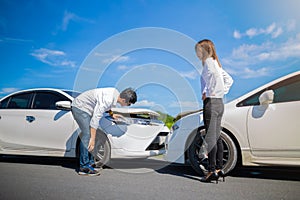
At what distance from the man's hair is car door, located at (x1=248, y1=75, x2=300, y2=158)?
1658 mm

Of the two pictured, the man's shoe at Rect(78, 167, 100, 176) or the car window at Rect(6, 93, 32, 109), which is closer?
the man's shoe at Rect(78, 167, 100, 176)

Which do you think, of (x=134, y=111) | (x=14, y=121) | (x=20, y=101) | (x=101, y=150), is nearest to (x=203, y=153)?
(x=134, y=111)

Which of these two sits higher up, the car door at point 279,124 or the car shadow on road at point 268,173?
the car door at point 279,124

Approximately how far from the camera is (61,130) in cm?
445

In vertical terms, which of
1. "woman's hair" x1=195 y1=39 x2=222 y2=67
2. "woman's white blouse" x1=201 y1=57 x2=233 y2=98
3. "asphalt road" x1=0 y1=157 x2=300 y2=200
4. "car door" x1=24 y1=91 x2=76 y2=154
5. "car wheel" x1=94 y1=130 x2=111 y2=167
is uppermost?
"woman's hair" x1=195 y1=39 x2=222 y2=67

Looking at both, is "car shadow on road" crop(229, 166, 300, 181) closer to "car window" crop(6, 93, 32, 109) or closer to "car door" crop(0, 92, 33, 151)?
→ "car door" crop(0, 92, 33, 151)

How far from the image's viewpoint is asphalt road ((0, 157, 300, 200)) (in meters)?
2.79

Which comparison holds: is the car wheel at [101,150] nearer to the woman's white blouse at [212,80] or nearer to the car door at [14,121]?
the car door at [14,121]

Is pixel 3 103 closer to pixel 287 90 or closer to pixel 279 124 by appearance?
pixel 279 124

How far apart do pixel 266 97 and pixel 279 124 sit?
386 millimetres

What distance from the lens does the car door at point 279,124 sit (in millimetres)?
3342

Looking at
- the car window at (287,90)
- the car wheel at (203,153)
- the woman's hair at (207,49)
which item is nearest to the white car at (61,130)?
the car wheel at (203,153)

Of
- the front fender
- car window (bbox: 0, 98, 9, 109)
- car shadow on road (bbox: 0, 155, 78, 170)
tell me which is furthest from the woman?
car window (bbox: 0, 98, 9, 109)

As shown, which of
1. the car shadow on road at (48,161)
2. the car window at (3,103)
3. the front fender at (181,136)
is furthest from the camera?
the car window at (3,103)
